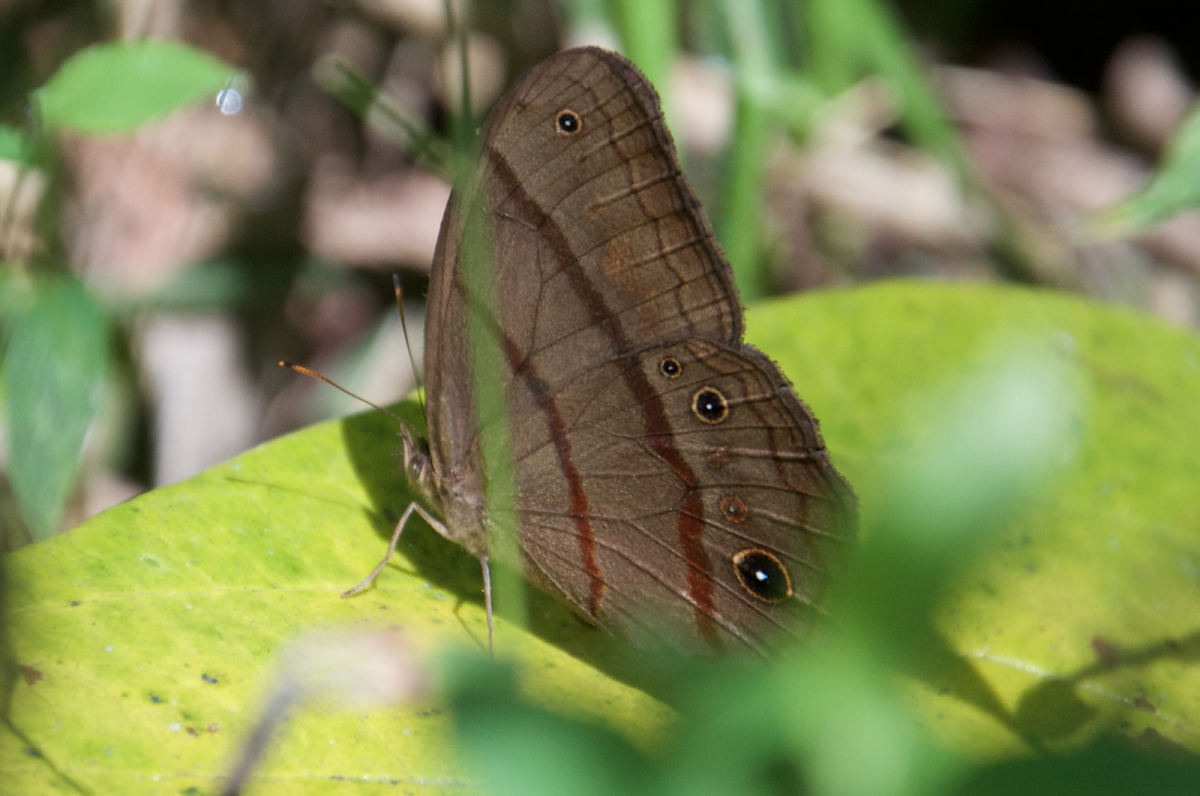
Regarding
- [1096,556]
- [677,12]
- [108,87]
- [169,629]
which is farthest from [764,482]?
[677,12]

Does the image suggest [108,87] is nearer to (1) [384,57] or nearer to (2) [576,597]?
(2) [576,597]

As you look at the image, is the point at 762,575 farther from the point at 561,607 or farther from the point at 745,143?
the point at 745,143

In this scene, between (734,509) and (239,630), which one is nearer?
(239,630)

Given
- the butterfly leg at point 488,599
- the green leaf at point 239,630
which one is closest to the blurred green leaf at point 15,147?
the green leaf at point 239,630

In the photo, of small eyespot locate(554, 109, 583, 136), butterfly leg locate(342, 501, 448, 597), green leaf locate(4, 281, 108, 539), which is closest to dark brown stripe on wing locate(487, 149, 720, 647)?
small eyespot locate(554, 109, 583, 136)

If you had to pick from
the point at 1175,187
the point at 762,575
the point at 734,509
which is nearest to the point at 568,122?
the point at 734,509

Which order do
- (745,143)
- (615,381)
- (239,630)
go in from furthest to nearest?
(745,143) < (615,381) < (239,630)
